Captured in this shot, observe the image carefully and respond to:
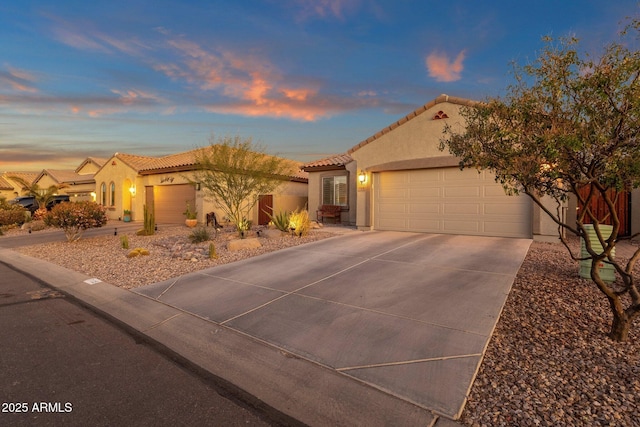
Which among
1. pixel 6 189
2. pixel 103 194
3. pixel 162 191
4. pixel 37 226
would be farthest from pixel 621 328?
pixel 6 189

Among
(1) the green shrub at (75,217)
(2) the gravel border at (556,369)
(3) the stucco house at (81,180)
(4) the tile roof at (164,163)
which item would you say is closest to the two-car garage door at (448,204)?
(2) the gravel border at (556,369)

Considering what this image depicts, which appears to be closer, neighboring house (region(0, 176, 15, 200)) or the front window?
the front window

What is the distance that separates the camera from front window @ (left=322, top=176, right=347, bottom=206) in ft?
55.9

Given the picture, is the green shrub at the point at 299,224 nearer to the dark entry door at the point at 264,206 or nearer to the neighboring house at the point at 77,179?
the dark entry door at the point at 264,206

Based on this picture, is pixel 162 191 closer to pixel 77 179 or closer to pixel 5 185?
pixel 77 179

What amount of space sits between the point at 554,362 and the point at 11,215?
85.6ft

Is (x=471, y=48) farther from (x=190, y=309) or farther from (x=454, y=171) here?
(x=190, y=309)

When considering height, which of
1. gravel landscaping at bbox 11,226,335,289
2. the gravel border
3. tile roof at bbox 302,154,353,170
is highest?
tile roof at bbox 302,154,353,170

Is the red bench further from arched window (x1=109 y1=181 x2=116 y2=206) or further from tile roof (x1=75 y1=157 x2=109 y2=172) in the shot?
tile roof (x1=75 y1=157 x2=109 y2=172)

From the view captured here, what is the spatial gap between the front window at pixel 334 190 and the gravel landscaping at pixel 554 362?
1060 cm

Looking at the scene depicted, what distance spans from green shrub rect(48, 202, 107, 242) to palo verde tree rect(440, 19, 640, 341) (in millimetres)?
14768

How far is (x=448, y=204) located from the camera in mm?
12070

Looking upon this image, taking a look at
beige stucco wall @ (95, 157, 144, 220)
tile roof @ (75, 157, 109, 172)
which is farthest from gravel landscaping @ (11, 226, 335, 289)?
tile roof @ (75, 157, 109, 172)

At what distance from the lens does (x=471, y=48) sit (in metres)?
10.9
